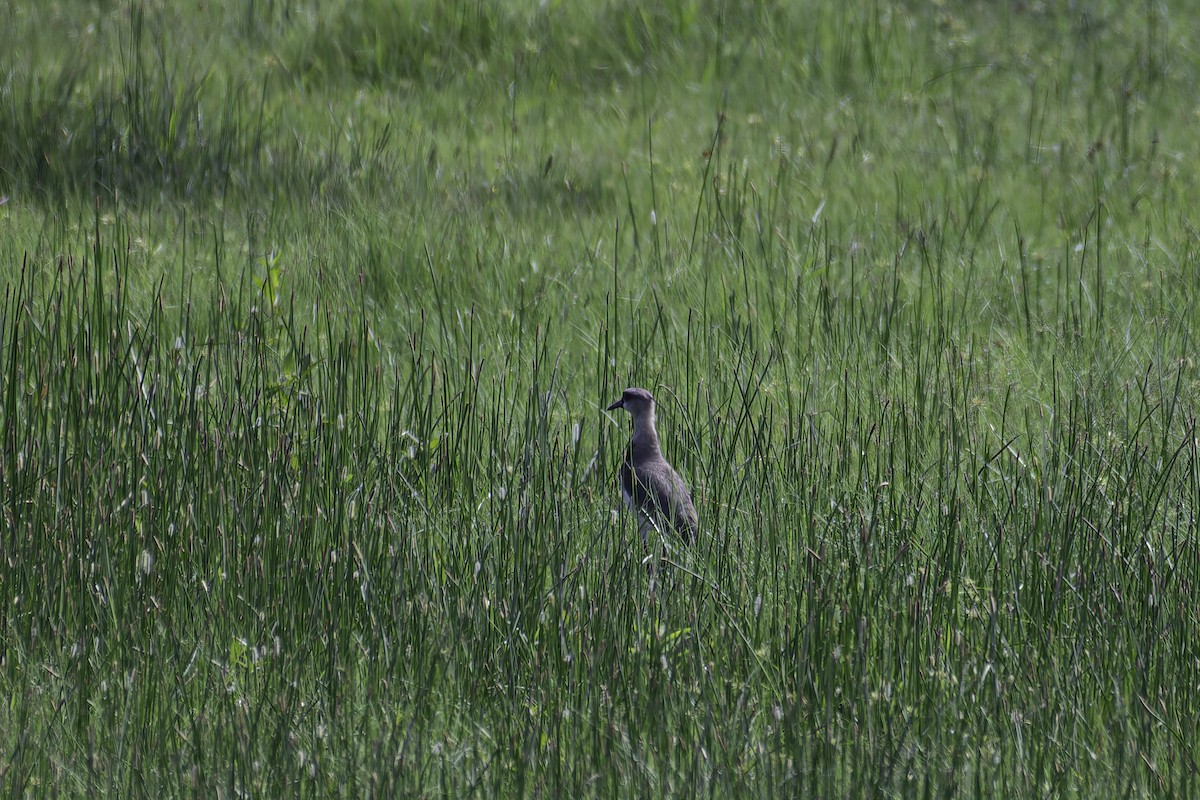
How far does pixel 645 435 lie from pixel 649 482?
0.24 metres

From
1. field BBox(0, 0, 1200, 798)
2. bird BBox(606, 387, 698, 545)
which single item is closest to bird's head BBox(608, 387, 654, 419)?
bird BBox(606, 387, 698, 545)

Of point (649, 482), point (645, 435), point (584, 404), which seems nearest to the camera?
point (649, 482)

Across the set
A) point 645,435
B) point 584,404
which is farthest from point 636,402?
point 584,404

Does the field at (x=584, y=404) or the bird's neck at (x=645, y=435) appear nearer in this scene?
the field at (x=584, y=404)

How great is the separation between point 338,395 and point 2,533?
3.54 ft

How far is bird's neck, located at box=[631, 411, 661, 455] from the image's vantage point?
15.3ft

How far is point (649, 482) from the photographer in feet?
14.8

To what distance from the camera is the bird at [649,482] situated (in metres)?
4.32

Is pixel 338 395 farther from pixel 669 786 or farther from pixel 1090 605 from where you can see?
pixel 1090 605

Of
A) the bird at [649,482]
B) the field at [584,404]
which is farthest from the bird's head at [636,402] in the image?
the field at [584,404]

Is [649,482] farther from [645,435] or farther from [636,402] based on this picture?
[636,402]

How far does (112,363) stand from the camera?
13.9 feet

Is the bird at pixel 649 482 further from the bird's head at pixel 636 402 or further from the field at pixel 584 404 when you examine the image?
the field at pixel 584 404

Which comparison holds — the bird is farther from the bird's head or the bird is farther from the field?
the field
